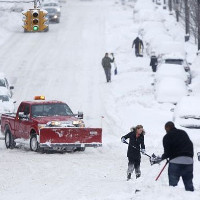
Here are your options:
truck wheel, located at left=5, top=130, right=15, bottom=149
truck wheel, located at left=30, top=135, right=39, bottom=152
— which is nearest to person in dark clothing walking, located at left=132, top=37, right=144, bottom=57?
truck wheel, located at left=5, top=130, right=15, bottom=149

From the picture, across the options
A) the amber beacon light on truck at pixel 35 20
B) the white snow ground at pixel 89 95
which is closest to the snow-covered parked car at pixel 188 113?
the white snow ground at pixel 89 95

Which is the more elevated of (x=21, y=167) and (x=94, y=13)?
(x=94, y=13)

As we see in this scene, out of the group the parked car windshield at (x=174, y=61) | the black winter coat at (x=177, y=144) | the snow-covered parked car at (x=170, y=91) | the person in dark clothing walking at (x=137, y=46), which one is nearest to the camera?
the black winter coat at (x=177, y=144)

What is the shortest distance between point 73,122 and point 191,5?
108 feet

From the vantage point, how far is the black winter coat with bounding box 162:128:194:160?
1257cm

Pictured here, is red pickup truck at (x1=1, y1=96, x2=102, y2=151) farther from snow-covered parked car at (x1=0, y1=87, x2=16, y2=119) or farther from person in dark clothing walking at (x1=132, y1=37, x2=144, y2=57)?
person in dark clothing walking at (x1=132, y1=37, x2=144, y2=57)

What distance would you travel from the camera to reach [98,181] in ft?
53.2

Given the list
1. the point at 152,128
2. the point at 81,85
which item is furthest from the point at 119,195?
the point at 81,85

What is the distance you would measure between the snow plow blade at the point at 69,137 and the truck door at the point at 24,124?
128 centimetres

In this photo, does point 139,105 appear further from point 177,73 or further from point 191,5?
point 191,5

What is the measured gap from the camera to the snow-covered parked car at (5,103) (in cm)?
3070

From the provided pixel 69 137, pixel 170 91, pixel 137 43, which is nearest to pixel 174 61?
pixel 170 91

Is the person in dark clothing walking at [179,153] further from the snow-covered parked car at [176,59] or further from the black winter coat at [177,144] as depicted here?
the snow-covered parked car at [176,59]

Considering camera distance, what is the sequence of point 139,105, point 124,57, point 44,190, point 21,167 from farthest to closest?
point 124,57, point 139,105, point 21,167, point 44,190
